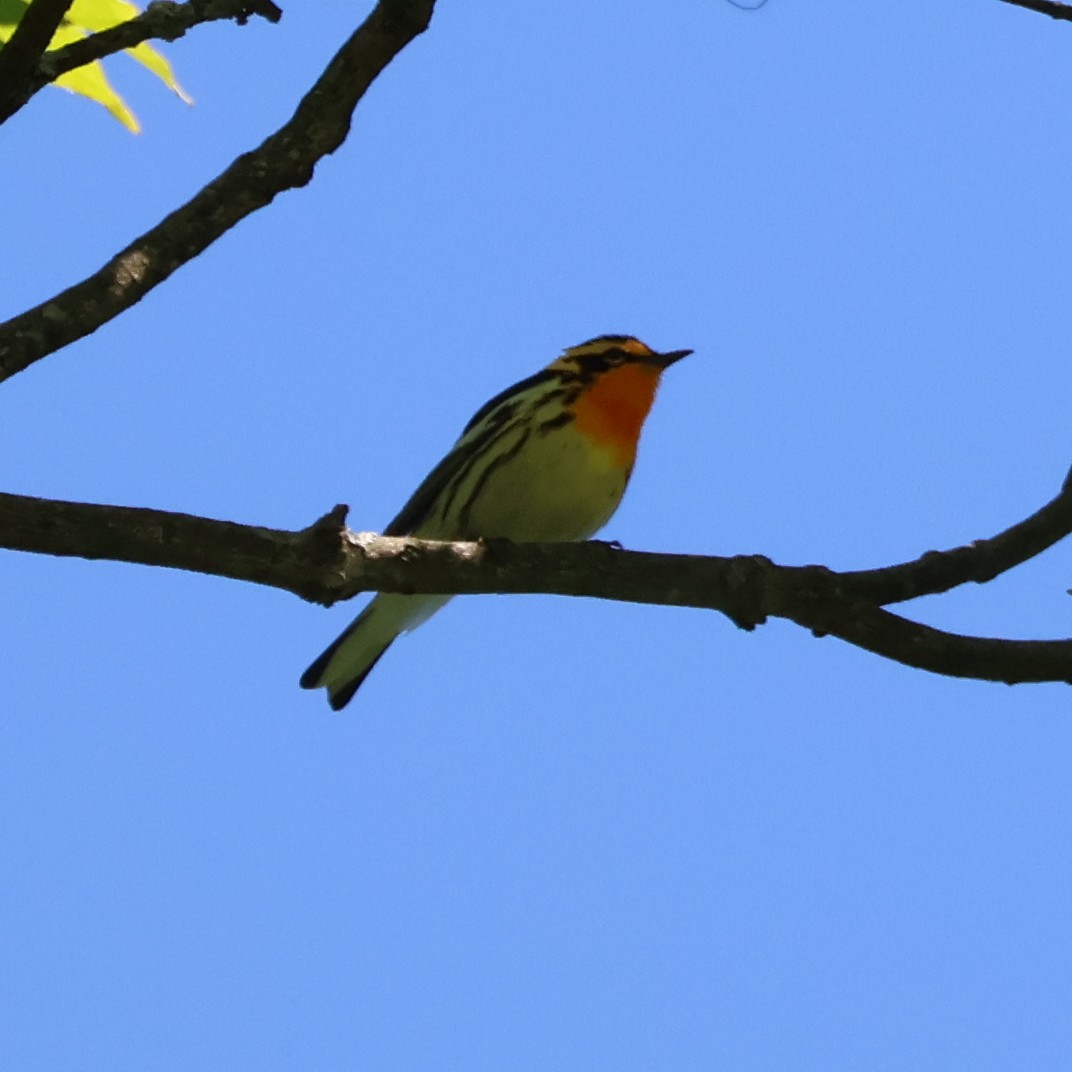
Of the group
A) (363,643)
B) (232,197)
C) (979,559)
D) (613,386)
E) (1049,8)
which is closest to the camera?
(1049,8)

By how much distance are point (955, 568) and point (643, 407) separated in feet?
8.28

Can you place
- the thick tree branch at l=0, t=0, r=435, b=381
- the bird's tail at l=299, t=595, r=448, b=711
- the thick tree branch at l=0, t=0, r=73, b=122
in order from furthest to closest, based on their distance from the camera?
the bird's tail at l=299, t=595, r=448, b=711 < the thick tree branch at l=0, t=0, r=435, b=381 < the thick tree branch at l=0, t=0, r=73, b=122

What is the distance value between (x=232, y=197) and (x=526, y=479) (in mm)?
2337

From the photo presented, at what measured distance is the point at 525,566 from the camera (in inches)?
131

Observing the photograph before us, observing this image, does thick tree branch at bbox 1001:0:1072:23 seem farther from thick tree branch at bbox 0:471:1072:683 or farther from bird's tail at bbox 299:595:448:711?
bird's tail at bbox 299:595:448:711

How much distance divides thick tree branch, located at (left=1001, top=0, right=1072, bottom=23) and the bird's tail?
3260mm

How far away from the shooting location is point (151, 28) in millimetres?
A: 3348

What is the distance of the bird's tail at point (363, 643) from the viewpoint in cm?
558

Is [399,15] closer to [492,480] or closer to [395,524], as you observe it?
[492,480]

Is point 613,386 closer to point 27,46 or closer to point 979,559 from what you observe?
point 979,559

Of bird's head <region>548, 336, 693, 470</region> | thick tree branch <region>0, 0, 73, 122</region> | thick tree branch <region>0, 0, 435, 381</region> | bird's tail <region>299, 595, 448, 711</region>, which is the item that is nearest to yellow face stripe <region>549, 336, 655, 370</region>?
bird's head <region>548, 336, 693, 470</region>

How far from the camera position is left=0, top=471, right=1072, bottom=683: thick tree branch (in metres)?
3.09

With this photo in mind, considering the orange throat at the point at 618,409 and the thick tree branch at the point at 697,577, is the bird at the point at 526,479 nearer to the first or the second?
the orange throat at the point at 618,409

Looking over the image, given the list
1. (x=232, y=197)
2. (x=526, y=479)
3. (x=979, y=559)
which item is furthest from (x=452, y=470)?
(x=979, y=559)
